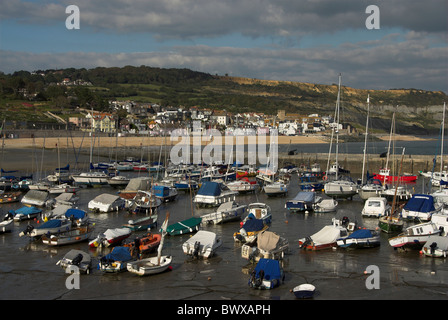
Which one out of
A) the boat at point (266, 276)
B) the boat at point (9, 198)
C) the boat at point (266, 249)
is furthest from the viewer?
the boat at point (9, 198)

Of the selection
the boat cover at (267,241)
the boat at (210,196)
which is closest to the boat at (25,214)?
the boat at (210,196)

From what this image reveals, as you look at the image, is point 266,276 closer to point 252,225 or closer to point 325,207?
point 252,225

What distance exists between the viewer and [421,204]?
30109 millimetres

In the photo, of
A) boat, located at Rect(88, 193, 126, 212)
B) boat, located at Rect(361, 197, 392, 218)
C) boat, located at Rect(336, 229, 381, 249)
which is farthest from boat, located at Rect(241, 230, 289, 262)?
Answer: boat, located at Rect(88, 193, 126, 212)

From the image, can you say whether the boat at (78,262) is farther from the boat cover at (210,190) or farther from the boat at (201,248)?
the boat cover at (210,190)

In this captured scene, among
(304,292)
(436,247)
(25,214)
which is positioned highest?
(436,247)

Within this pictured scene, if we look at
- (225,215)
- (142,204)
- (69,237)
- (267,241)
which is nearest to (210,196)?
(142,204)

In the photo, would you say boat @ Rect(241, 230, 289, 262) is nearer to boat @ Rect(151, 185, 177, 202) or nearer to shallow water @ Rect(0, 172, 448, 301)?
shallow water @ Rect(0, 172, 448, 301)

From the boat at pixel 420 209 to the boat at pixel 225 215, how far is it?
10918 millimetres

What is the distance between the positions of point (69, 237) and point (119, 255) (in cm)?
592

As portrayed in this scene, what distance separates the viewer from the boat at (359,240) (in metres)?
23.3
